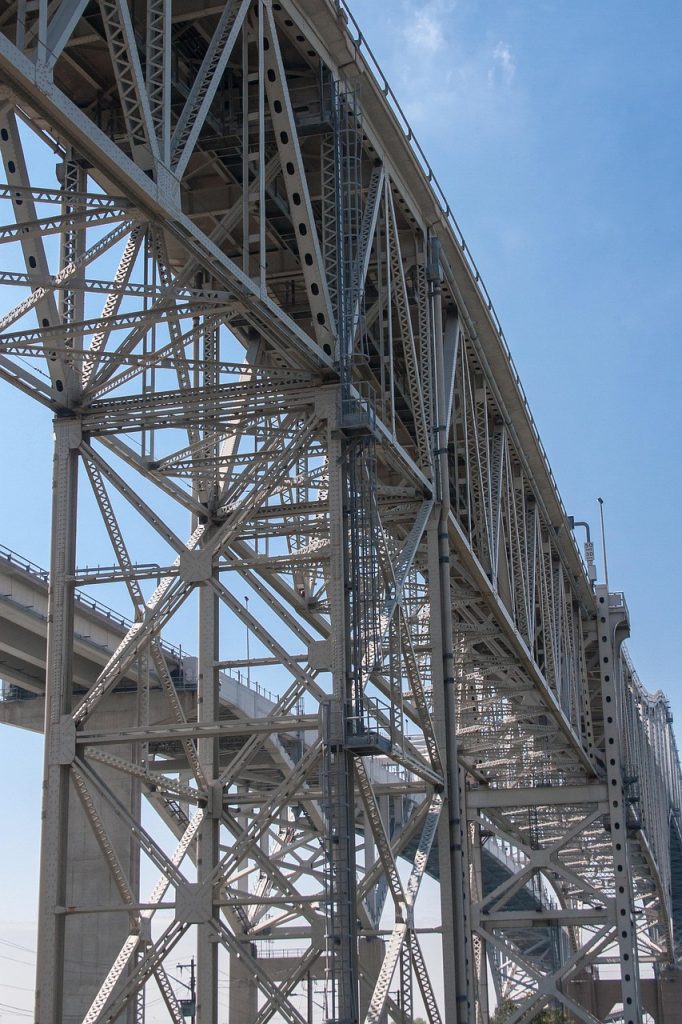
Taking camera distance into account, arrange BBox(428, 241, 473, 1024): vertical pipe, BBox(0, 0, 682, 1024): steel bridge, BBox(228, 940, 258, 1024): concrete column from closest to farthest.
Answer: BBox(0, 0, 682, 1024): steel bridge → BBox(428, 241, 473, 1024): vertical pipe → BBox(228, 940, 258, 1024): concrete column

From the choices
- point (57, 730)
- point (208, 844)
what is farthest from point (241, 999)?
point (57, 730)

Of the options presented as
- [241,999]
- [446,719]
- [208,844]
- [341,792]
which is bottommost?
[341,792]

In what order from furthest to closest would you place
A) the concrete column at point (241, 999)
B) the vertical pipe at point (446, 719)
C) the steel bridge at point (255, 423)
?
the concrete column at point (241, 999)
the vertical pipe at point (446, 719)
the steel bridge at point (255, 423)

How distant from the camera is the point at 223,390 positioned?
2270 cm

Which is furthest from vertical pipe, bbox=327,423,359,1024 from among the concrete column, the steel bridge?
the concrete column

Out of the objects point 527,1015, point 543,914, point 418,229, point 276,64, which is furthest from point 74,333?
point 527,1015

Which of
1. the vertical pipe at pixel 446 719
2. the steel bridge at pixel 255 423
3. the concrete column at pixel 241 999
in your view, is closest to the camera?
the steel bridge at pixel 255 423

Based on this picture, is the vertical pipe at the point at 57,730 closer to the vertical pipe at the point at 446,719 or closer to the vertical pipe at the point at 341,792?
the vertical pipe at the point at 341,792

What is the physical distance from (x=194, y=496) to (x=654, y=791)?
5393 cm

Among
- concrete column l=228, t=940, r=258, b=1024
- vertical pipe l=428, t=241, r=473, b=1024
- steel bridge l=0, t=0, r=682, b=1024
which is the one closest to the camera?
steel bridge l=0, t=0, r=682, b=1024

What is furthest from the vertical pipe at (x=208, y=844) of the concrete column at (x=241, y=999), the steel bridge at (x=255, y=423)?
the concrete column at (x=241, y=999)

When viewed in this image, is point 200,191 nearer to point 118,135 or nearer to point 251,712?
point 118,135

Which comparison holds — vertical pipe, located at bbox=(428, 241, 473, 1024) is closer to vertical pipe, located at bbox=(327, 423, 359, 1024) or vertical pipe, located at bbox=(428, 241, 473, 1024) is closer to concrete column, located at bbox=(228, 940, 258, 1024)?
vertical pipe, located at bbox=(327, 423, 359, 1024)

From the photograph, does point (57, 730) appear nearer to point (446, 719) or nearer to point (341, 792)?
point (341, 792)
